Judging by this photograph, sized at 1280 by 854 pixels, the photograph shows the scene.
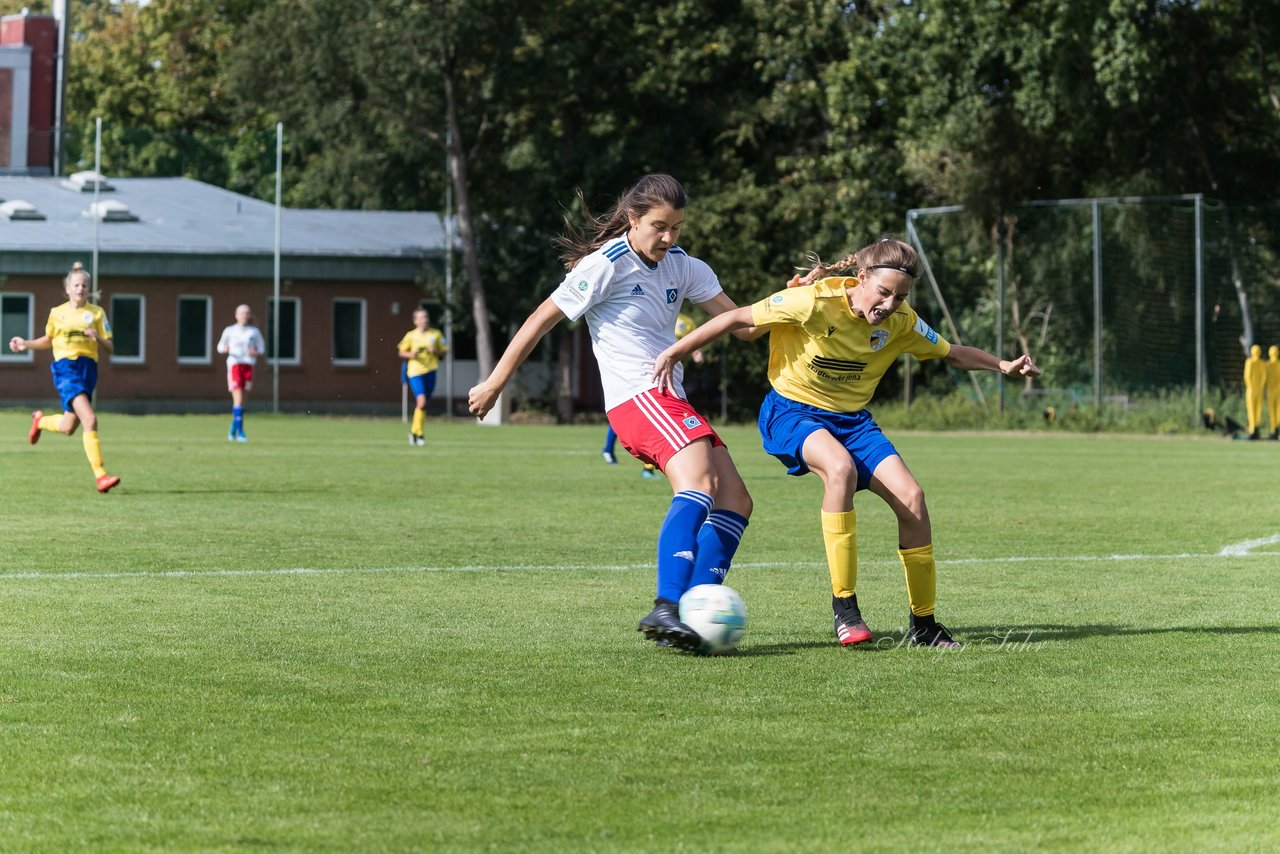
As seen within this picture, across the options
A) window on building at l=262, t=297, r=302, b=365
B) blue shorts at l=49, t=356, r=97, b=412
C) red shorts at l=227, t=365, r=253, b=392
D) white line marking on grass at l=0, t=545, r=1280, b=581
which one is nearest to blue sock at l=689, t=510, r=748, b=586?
white line marking on grass at l=0, t=545, r=1280, b=581

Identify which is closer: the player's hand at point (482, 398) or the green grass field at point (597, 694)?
the green grass field at point (597, 694)

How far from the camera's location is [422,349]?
97.8ft

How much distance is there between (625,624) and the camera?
7.76 m

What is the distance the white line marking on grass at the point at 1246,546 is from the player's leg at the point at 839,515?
15.4 ft

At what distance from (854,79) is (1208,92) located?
25.0ft

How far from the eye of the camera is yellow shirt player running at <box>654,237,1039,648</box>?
7199 mm

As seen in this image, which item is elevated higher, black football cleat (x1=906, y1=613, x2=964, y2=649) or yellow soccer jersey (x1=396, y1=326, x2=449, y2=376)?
yellow soccer jersey (x1=396, y1=326, x2=449, y2=376)

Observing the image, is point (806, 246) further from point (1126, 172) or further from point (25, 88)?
point (25, 88)

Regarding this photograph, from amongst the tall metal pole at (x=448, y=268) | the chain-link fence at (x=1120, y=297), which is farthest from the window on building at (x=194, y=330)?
the chain-link fence at (x=1120, y=297)

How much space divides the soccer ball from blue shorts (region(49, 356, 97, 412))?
34.8 ft

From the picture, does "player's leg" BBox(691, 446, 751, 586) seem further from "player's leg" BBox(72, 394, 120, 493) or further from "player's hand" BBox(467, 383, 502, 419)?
"player's leg" BBox(72, 394, 120, 493)

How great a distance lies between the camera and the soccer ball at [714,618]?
674cm

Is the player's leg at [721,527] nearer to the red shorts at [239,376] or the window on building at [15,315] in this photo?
the red shorts at [239,376]

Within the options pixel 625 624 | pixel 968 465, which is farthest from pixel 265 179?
pixel 625 624
